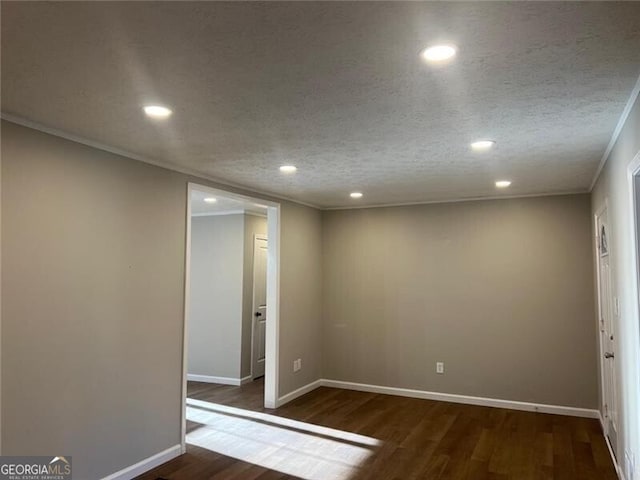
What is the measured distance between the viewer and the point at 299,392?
17.8ft

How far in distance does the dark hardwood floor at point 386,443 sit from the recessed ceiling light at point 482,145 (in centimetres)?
246

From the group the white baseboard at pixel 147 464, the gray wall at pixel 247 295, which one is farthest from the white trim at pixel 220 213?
the white baseboard at pixel 147 464

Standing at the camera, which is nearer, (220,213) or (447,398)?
(447,398)

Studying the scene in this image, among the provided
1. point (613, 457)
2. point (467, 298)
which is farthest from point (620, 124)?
point (467, 298)

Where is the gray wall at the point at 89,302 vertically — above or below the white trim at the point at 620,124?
below

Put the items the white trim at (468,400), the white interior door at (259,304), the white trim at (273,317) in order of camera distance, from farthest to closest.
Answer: the white interior door at (259,304) < the white trim at (273,317) < the white trim at (468,400)

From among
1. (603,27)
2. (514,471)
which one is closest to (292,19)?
(603,27)

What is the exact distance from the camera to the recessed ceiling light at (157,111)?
2381 mm

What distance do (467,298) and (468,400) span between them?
1202mm

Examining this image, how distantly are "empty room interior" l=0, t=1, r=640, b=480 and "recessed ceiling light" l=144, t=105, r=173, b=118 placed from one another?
0.07 metres

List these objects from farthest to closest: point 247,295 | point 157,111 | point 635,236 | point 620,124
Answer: point 247,295 → point 620,124 → point 157,111 → point 635,236

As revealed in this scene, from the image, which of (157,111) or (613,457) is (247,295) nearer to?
(157,111)

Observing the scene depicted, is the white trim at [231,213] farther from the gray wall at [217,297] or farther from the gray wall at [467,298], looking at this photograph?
the gray wall at [467,298]
